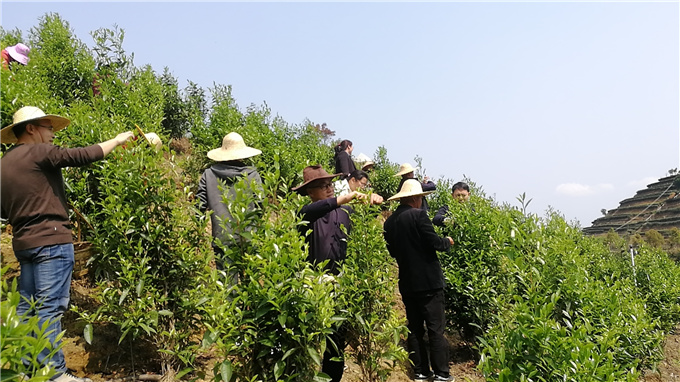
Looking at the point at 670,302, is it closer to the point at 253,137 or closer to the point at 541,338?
the point at 541,338

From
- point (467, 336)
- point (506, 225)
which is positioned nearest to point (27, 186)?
point (506, 225)

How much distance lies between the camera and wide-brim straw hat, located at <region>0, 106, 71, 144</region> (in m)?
3.47

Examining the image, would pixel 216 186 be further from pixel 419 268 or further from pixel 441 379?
pixel 441 379

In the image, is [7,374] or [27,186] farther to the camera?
[27,186]

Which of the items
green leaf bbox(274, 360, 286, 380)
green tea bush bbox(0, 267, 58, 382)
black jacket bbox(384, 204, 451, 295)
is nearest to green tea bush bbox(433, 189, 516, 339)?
black jacket bbox(384, 204, 451, 295)

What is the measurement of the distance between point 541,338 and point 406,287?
72.0 inches

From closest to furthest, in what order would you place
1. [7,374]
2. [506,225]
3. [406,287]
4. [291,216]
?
1. [7,374]
2. [291,216]
3. [506,225]
4. [406,287]

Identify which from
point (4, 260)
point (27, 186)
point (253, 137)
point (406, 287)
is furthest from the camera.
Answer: point (253, 137)

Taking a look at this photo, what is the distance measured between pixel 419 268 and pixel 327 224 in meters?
1.14

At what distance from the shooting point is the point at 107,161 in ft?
13.5

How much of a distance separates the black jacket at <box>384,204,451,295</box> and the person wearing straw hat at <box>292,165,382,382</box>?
0.81 m

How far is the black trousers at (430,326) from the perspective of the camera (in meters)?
4.59

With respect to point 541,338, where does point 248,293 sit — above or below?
above

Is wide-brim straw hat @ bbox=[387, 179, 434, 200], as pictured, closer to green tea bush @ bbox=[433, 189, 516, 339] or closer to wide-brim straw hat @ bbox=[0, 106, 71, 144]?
green tea bush @ bbox=[433, 189, 516, 339]
